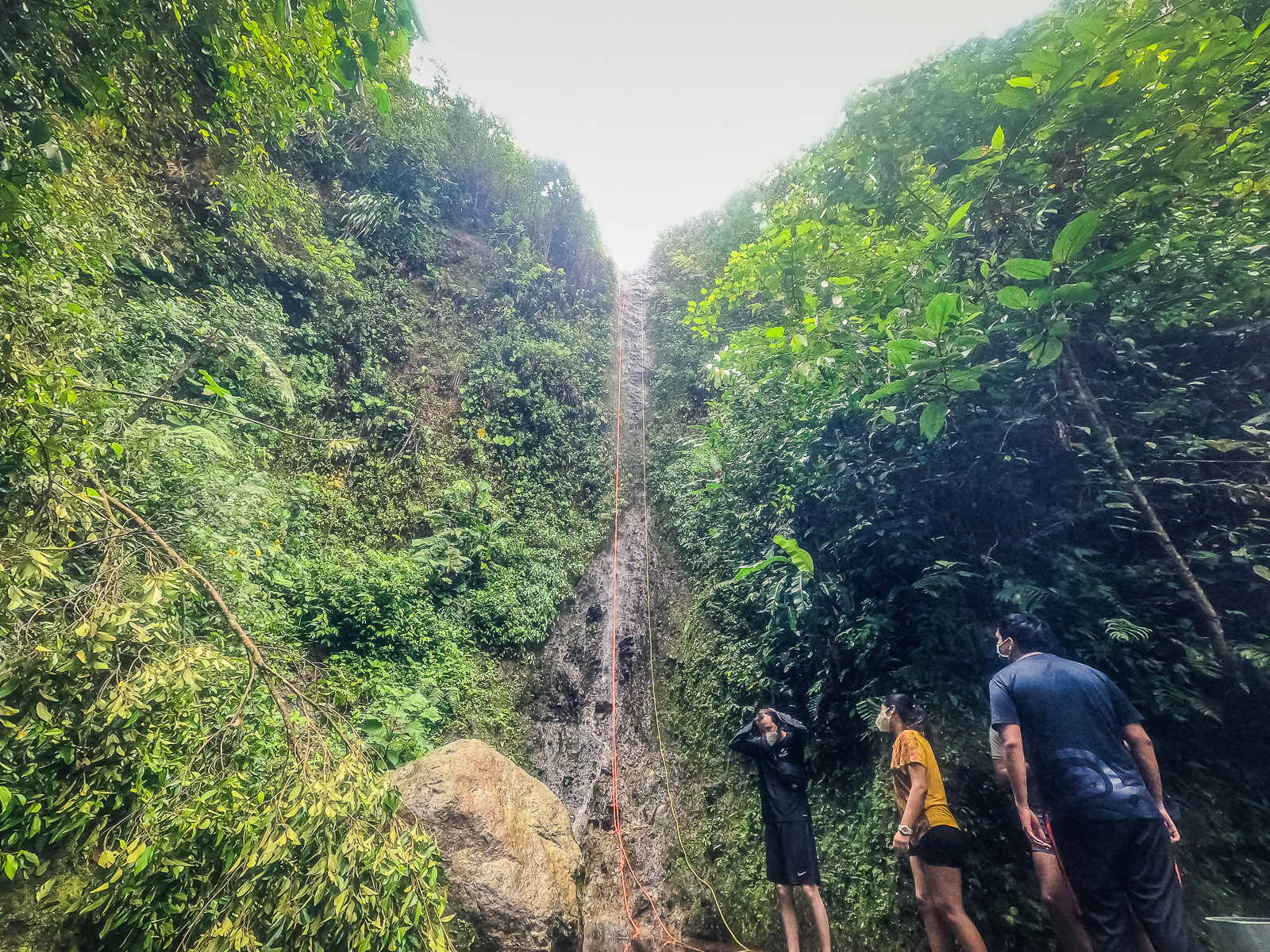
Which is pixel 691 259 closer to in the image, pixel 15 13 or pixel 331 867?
pixel 15 13

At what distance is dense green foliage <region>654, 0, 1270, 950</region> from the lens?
2.20 m

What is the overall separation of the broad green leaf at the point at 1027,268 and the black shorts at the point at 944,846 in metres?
3.15

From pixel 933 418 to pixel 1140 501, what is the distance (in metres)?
1.29

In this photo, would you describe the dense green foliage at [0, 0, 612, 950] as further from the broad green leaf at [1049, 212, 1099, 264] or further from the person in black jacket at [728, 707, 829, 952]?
the broad green leaf at [1049, 212, 1099, 264]

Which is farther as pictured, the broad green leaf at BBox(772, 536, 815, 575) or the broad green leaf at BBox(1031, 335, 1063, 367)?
the broad green leaf at BBox(772, 536, 815, 575)

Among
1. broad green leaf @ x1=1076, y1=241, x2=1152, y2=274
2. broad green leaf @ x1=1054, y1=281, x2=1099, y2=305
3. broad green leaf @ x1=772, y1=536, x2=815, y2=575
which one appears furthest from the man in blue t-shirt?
broad green leaf @ x1=1076, y1=241, x2=1152, y2=274

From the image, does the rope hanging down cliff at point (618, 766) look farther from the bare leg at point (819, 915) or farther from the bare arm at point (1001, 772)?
the bare arm at point (1001, 772)

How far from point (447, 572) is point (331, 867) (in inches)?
182

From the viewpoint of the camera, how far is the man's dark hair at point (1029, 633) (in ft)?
8.46

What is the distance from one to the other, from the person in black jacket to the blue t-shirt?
5.48 feet

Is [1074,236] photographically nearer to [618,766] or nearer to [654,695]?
[654,695]

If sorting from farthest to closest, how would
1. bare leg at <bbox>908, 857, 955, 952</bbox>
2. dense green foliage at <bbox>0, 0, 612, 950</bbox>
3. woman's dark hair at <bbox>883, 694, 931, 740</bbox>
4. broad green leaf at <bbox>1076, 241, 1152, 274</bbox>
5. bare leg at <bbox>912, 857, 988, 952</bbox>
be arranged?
1. woman's dark hair at <bbox>883, 694, 931, 740</bbox>
2. bare leg at <bbox>908, 857, 955, 952</bbox>
3. bare leg at <bbox>912, 857, 988, 952</bbox>
4. broad green leaf at <bbox>1076, 241, 1152, 274</bbox>
5. dense green foliage at <bbox>0, 0, 612, 950</bbox>

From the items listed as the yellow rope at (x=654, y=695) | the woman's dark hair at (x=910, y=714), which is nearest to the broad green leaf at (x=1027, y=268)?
the woman's dark hair at (x=910, y=714)

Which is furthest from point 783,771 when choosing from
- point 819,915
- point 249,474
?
point 249,474
